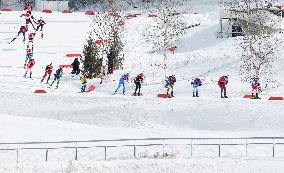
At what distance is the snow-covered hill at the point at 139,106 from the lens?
93.4 feet

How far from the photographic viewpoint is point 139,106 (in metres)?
31.4

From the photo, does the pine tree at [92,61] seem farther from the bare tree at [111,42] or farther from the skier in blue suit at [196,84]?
the skier in blue suit at [196,84]

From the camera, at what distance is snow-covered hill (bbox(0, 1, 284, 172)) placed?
28.5 meters

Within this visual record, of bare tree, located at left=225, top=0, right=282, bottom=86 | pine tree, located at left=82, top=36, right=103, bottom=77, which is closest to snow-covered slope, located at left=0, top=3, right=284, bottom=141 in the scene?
bare tree, located at left=225, top=0, right=282, bottom=86

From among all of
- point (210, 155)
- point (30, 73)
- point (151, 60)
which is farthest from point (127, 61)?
point (210, 155)

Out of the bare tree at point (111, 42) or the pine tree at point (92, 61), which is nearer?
the pine tree at point (92, 61)

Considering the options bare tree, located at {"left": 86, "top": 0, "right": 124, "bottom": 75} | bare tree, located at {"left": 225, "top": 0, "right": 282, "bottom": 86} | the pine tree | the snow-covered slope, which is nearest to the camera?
the snow-covered slope

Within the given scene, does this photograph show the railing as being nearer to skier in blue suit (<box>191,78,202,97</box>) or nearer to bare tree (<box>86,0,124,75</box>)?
skier in blue suit (<box>191,78,202,97</box>)

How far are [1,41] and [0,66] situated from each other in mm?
7415

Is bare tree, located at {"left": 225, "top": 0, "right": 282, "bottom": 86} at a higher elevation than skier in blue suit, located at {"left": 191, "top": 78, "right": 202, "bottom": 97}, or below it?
higher

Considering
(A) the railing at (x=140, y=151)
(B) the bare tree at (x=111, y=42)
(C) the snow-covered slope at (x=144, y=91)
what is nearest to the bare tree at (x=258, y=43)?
(C) the snow-covered slope at (x=144, y=91)

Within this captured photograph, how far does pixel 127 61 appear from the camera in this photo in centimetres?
4653

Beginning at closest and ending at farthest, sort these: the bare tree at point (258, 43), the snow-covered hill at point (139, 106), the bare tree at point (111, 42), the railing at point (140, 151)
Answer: the railing at point (140, 151) → the snow-covered hill at point (139, 106) → the bare tree at point (258, 43) → the bare tree at point (111, 42)

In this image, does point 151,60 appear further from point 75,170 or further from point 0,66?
point 75,170
